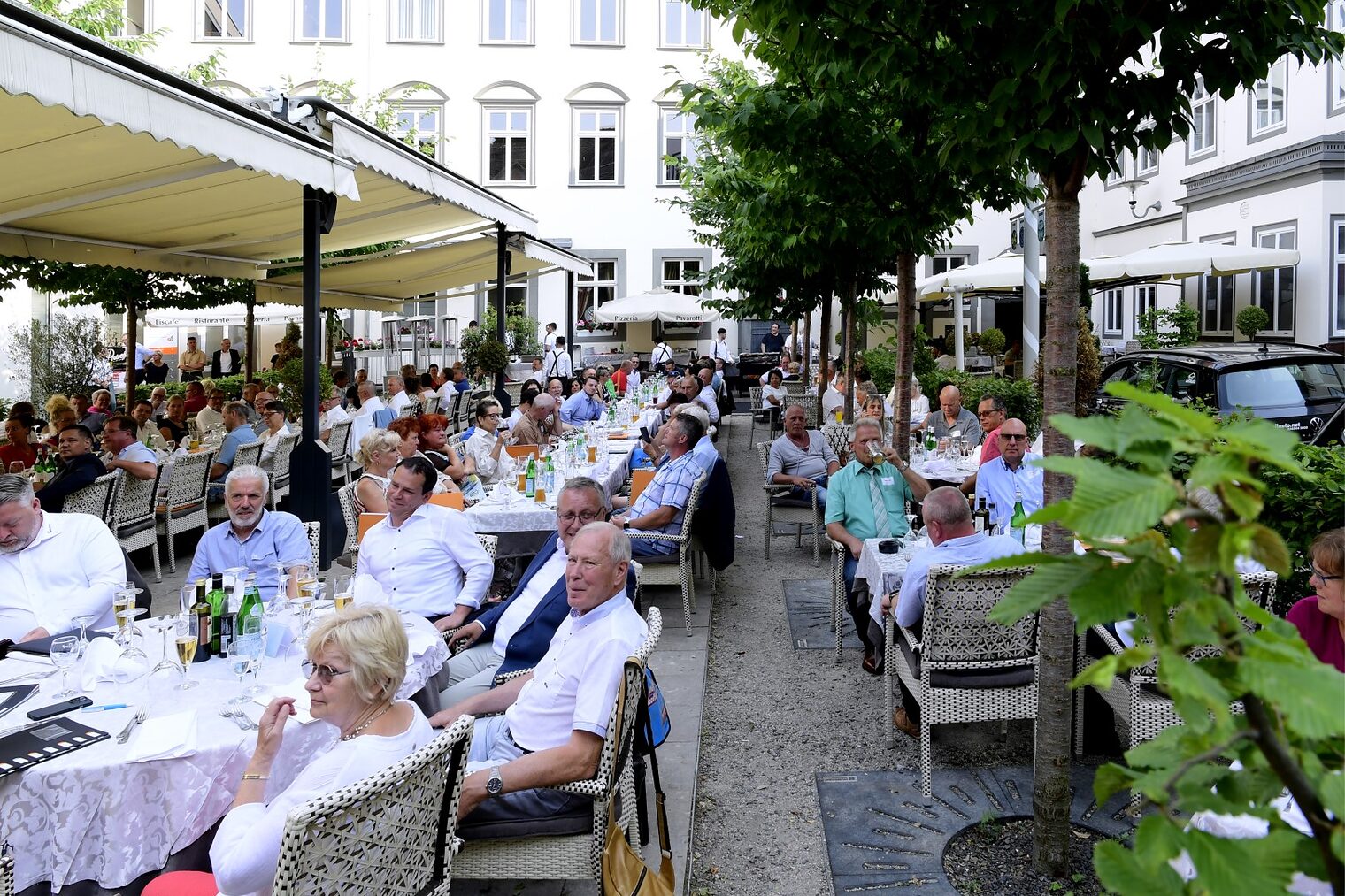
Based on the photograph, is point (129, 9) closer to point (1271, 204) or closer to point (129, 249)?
point (129, 249)

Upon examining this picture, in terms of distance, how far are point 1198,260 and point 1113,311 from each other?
32.4 feet

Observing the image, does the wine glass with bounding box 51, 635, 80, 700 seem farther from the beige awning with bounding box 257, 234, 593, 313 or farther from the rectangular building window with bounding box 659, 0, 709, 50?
the rectangular building window with bounding box 659, 0, 709, 50

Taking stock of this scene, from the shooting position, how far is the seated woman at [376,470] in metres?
6.32

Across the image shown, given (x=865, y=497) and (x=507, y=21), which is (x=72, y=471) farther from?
(x=507, y=21)

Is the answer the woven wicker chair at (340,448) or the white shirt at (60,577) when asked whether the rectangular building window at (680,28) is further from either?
the white shirt at (60,577)

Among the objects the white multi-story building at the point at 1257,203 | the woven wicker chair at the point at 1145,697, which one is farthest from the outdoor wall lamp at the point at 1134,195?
the woven wicker chair at the point at 1145,697

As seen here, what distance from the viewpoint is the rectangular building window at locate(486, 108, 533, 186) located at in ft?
102

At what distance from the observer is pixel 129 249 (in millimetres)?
10781

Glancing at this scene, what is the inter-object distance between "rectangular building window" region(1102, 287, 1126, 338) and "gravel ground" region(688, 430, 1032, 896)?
20502 mm

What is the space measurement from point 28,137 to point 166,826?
413cm

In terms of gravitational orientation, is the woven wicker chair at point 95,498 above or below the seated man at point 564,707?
above

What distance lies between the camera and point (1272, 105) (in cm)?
1922

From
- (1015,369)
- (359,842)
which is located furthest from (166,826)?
(1015,369)

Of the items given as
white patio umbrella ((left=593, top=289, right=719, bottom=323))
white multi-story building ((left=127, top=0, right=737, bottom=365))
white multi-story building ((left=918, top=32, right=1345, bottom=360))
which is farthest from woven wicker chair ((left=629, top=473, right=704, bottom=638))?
white multi-story building ((left=127, top=0, right=737, bottom=365))
